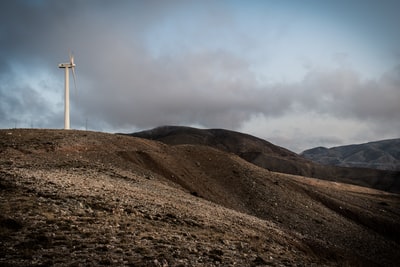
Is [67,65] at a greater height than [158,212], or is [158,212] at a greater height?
[67,65]

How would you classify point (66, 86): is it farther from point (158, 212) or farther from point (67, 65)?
point (158, 212)

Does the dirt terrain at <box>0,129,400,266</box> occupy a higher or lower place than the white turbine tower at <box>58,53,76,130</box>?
lower

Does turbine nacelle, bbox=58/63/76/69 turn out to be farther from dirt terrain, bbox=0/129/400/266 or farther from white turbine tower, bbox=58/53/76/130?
dirt terrain, bbox=0/129/400/266

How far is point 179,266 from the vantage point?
16.6 meters

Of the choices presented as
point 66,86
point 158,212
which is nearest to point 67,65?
point 66,86

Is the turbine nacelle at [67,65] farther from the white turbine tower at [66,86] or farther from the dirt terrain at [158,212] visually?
the dirt terrain at [158,212]

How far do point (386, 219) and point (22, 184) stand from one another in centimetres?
6032

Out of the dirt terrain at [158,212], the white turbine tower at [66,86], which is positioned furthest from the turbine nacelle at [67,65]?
the dirt terrain at [158,212]

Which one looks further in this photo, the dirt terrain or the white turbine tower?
the white turbine tower

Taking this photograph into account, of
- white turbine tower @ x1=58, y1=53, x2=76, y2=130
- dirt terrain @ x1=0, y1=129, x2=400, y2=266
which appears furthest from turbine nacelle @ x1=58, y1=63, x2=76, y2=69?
dirt terrain @ x1=0, y1=129, x2=400, y2=266

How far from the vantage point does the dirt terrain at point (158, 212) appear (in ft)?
58.2

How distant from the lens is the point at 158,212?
2647cm

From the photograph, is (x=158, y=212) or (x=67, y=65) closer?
(x=158, y=212)

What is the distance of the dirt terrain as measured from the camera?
17.8m
